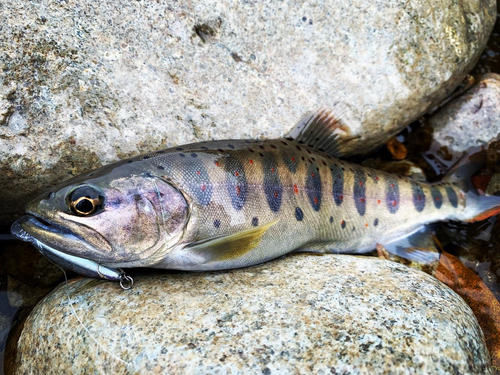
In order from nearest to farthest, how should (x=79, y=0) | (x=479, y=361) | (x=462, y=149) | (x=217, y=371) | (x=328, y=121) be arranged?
(x=217, y=371) < (x=479, y=361) < (x=79, y=0) < (x=328, y=121) < (x=462, y=149)

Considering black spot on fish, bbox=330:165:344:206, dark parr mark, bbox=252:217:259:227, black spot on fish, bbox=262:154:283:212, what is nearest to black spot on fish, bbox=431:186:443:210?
black spot on fish, bbox=330:165:344:206

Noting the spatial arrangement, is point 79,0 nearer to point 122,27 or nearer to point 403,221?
point 122,27

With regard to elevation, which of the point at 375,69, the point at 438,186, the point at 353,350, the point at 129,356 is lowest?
the point at 129,356

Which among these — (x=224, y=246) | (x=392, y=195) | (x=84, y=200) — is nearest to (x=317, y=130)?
(x=392, y=195)

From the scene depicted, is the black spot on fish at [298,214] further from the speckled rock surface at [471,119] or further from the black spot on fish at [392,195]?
the speckled rock surface at [471,119]

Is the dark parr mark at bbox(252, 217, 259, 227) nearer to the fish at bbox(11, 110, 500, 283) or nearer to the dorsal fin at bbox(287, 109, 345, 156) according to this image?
the fish at bbox(11, 110, 500, 283)

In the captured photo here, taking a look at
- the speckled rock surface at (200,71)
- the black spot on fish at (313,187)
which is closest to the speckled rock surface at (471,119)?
the speckled rock surface at (200,71)

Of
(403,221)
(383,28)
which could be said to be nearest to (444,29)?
(383,28)
